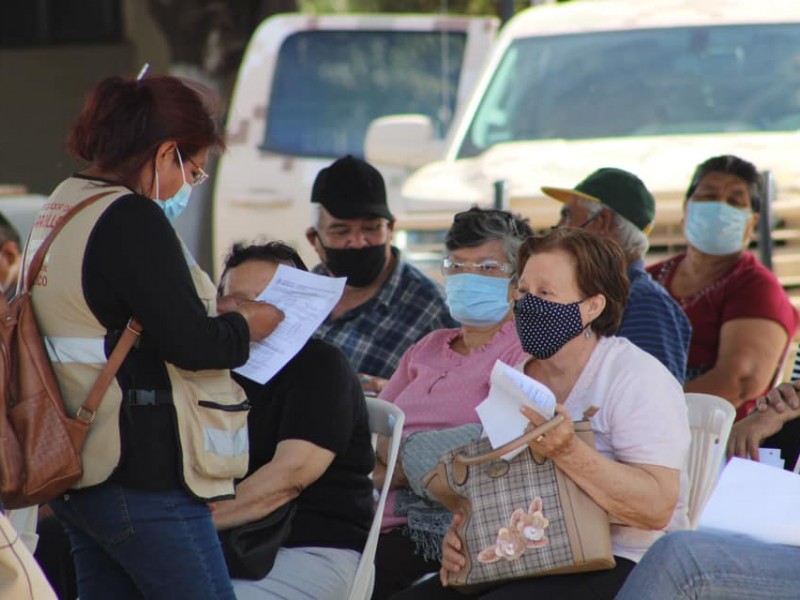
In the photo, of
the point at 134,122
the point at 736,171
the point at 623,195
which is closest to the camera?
the point at 134,122

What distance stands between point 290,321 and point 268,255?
52 centimetres

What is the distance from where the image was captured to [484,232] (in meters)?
4.23

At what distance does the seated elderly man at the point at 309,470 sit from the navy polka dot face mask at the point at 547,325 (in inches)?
19.8

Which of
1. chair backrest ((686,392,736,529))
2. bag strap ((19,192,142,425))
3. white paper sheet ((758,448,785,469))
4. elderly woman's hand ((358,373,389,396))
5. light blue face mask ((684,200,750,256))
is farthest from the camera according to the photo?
light blue face mask ((684,200,750,256))

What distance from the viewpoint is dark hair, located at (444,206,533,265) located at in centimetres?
423

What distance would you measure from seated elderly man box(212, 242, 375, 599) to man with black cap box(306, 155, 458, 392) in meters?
1.21

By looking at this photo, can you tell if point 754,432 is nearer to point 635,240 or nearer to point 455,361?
point 455,361

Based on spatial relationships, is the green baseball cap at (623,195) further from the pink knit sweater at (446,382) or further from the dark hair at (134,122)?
the dark hair at (134,122)

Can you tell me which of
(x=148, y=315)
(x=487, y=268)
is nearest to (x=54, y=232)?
(x=148, y=315)

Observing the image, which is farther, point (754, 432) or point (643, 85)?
point (643, 85)

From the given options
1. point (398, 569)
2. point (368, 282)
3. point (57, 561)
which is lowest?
point (57, 561)

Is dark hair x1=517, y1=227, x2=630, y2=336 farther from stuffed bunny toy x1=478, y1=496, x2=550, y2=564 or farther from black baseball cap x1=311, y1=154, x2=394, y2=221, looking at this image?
black baseball cap x1=311, y1=154, x2=394, y2=221

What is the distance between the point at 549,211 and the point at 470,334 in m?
1.99

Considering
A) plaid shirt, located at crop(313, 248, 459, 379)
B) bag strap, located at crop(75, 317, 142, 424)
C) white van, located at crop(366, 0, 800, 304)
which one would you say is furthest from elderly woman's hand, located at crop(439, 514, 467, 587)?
white van, located at crop(366, 0, 800, 304)
